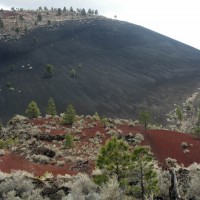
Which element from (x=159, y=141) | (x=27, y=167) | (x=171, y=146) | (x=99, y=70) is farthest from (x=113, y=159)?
(x=99, y=70)

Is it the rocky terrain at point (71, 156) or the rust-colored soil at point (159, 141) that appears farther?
the rust-colored soil at point (159, 141)

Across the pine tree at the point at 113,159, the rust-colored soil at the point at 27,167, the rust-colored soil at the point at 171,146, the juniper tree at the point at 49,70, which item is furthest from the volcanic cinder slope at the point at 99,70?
the pine tree at the point at 113,159

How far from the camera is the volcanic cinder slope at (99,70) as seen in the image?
12000 centimetres

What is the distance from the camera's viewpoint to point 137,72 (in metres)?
149

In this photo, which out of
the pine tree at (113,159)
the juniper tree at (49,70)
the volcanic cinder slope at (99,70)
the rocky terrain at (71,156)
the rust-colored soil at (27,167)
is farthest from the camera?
the juniper tree at (49,70)

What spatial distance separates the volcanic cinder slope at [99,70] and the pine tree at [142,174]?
8556cm

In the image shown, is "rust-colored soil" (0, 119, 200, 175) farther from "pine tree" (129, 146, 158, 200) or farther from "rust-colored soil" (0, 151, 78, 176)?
"pine tree" (129, 146, 158, 200)

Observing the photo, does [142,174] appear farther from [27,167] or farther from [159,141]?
[159,141]

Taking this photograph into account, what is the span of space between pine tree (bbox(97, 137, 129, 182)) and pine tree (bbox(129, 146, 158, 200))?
110 centimetres

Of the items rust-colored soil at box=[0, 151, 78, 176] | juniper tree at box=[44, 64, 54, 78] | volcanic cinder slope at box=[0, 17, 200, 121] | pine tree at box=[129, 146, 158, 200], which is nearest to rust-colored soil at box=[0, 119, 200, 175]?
rust-colored soil at box=[0, 151, 78, 176]

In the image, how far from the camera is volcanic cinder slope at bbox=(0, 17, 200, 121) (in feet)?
394

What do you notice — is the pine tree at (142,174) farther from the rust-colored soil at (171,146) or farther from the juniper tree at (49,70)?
the juniper tree at (49,70)

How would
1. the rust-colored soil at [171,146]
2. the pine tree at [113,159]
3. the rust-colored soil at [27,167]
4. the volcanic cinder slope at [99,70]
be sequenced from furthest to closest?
the volcanic cinder slope at [99,70], the rust-colored soil at [171,146], the rust-colored soil at [27,167], the pine tree at [113,159]

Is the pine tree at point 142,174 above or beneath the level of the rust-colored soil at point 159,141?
above
